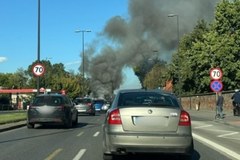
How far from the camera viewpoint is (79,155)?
12719 millimetres

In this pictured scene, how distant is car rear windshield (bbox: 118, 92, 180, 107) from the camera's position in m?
11.2

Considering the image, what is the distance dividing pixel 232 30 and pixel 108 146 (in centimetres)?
4358

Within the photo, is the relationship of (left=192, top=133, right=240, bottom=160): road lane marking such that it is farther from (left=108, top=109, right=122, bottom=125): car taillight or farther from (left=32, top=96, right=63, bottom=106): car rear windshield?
(left=32, top=96, right=63, bottom=106): car rear windshield

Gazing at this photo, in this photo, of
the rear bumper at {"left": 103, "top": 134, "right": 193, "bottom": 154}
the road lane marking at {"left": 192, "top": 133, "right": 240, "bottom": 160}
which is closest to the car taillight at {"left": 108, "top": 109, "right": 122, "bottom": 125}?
the rear bumper at {"left": 103, "top": 134, "right": 193, "bottom": 154}

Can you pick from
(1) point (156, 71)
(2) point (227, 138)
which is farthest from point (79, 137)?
(1) point (156, 71)

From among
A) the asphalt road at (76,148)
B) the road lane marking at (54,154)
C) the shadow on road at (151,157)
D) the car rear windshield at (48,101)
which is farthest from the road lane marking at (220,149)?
the car rear windshield at (48,101)

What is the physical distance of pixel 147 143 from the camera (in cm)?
1073

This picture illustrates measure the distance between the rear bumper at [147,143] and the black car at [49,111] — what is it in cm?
1203

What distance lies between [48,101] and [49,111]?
673 mm

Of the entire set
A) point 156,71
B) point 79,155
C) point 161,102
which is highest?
point 156,71

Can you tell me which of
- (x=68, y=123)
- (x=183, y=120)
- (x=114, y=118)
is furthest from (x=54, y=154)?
(x=68, y=123)

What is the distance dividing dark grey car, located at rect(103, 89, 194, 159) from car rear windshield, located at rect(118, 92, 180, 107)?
259 mm

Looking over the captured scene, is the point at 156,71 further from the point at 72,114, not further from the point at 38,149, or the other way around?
the point at 38,149

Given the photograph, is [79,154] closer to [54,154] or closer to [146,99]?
[54,154]
